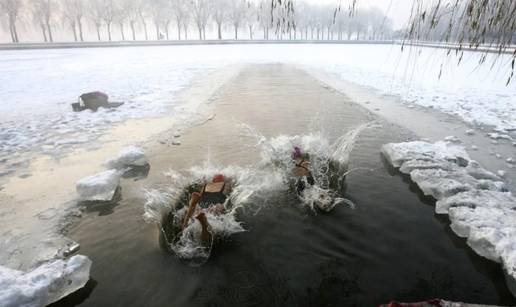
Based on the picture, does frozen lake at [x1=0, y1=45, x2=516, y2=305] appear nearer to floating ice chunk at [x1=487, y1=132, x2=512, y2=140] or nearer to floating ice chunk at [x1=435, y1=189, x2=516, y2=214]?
floating ice chunk at [x1=435, y1=189, x2=516, y2=214]

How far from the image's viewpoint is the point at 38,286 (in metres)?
3.48

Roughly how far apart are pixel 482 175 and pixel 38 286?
7.23 metres

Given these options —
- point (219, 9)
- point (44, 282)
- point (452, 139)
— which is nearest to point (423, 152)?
point (452, 139)

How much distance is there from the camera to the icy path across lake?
417 centimetres

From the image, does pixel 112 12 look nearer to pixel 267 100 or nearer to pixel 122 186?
pixel 267 100

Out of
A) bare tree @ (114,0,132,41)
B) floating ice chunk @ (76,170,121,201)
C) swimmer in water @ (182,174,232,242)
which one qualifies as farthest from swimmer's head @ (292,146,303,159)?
bare tree @ (114,0,132,41)

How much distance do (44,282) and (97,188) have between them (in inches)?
86.2

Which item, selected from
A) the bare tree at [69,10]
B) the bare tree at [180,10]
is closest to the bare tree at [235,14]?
the bare tree at [180,10]

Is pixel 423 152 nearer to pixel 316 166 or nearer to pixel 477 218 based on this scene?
pixel 477 218

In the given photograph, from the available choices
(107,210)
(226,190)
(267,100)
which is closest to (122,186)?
(107,210)

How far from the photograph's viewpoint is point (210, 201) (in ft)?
17.1

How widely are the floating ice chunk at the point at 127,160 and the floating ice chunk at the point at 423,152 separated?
5.49 metres

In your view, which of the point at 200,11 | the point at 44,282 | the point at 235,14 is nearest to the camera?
the point at 44,282

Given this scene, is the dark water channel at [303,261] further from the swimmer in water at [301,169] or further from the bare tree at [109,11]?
the bare tree at [109,11]
